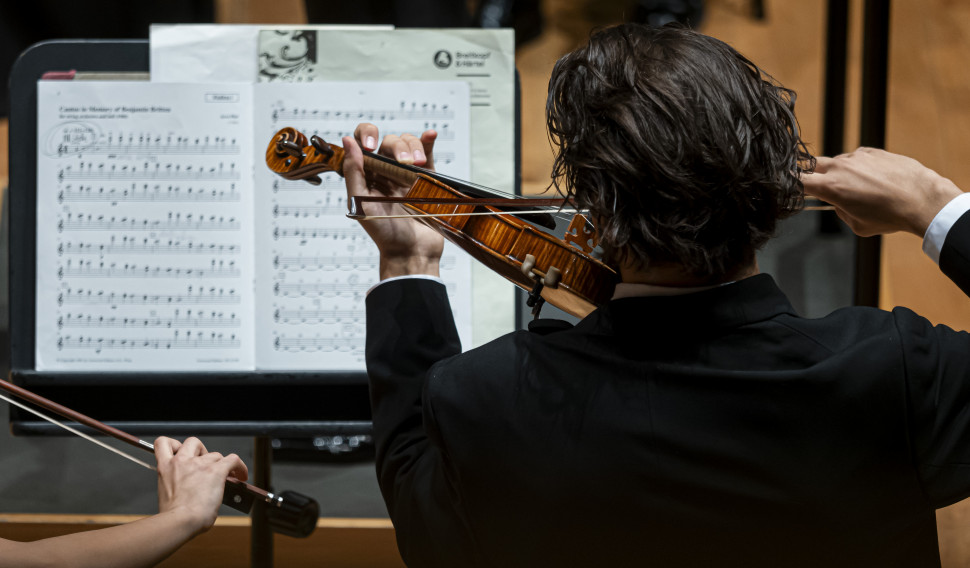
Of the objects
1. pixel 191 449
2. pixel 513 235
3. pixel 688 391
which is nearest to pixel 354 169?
pixel 513 235

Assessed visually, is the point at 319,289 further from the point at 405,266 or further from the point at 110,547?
the point at 110,547

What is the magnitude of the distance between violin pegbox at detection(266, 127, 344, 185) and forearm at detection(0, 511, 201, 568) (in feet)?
1.23

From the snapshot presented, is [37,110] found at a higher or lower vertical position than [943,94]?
lower

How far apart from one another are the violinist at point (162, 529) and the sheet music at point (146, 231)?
0.28 m

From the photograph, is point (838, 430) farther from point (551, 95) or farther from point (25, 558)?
point (25, 558)

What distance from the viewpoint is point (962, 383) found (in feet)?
1.81

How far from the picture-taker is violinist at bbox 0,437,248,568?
62 cm

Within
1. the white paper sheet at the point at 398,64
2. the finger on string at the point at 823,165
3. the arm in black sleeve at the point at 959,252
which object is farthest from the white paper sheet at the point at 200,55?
the arm in black sleeve at the point at 959,252

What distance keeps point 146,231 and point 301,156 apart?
0.26 metres

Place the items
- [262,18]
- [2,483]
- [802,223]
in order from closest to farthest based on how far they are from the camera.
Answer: [802,223]
[2,483]
[262,18]

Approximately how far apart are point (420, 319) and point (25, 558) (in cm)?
33

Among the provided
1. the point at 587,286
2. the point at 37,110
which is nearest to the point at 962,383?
the point at 587,286

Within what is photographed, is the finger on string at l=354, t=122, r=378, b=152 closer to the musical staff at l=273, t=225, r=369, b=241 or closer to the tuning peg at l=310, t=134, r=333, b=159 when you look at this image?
the tuning peg at l=310, t=134, r=333, b=159

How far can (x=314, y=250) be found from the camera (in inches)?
40.3
